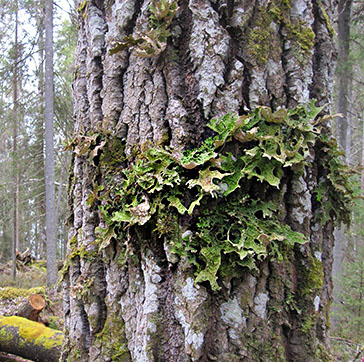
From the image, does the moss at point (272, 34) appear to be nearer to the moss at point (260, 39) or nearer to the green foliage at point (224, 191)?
the moss at point (260, 39)

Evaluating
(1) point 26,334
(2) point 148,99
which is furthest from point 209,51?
(1) point 26,334

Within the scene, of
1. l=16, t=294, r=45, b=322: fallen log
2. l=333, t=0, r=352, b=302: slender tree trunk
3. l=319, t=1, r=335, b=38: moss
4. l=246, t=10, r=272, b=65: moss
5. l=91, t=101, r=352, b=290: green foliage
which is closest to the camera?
l=91, t=101, r=352, b=290: green foliage

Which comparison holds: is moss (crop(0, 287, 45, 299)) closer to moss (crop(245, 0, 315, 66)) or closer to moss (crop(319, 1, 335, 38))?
moss (crop(245, 0, 315, 66))

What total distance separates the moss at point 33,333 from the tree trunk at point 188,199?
3.45 metres

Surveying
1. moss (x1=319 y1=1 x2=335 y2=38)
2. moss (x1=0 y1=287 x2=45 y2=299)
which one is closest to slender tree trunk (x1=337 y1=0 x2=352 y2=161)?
moss (x1=319 y1=1 x2=335 y2=38)

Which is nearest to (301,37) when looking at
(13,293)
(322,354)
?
(322,354)

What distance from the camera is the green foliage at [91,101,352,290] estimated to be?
0.90 meters

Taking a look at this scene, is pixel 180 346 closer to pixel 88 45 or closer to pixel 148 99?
pixel 148 99

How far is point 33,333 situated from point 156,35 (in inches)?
182

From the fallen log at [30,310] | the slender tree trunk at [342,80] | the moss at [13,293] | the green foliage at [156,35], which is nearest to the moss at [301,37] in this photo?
the green foliage at [156,35]

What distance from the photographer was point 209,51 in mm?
984

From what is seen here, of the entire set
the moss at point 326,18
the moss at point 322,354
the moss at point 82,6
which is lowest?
the moss at point 322,354

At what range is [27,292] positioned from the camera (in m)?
7.74

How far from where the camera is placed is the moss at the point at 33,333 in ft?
13.1
